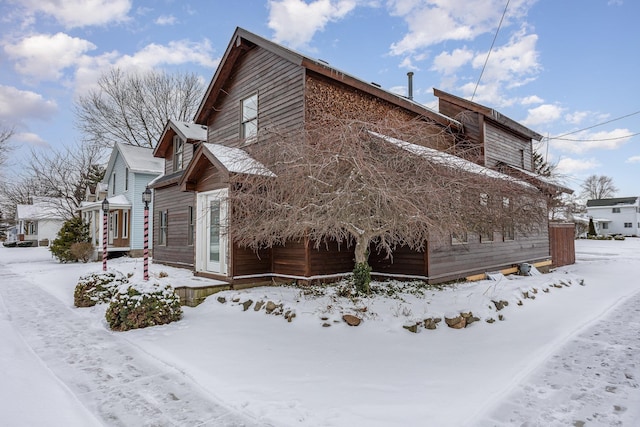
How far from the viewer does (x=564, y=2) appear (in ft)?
38.7

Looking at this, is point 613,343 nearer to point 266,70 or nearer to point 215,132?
point 266,70

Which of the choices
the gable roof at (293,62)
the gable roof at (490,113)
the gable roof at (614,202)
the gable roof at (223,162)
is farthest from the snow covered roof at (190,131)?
the gable roof at (614,202)

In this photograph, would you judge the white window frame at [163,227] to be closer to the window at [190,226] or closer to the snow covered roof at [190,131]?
the window at [190,226]

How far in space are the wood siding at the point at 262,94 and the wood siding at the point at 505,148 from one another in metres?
7.82

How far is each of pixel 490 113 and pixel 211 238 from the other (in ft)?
36.5

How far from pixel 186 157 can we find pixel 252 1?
674cm

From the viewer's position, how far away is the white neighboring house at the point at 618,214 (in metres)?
50.0

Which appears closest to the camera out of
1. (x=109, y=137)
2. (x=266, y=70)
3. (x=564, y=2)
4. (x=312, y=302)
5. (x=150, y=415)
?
(x=150, y=415)

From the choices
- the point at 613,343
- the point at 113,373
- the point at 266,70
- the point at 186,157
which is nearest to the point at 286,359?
the point at 113,373

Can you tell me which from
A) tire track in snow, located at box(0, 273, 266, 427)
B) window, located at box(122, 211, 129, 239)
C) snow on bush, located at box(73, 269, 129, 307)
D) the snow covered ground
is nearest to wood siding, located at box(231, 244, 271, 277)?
the snow covered ground

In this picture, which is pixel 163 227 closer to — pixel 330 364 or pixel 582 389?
pixel 330 364

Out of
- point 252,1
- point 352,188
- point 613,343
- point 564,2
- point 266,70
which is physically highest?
point 252,1

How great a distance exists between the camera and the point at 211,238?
10305 millimetres

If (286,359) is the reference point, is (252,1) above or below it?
above
